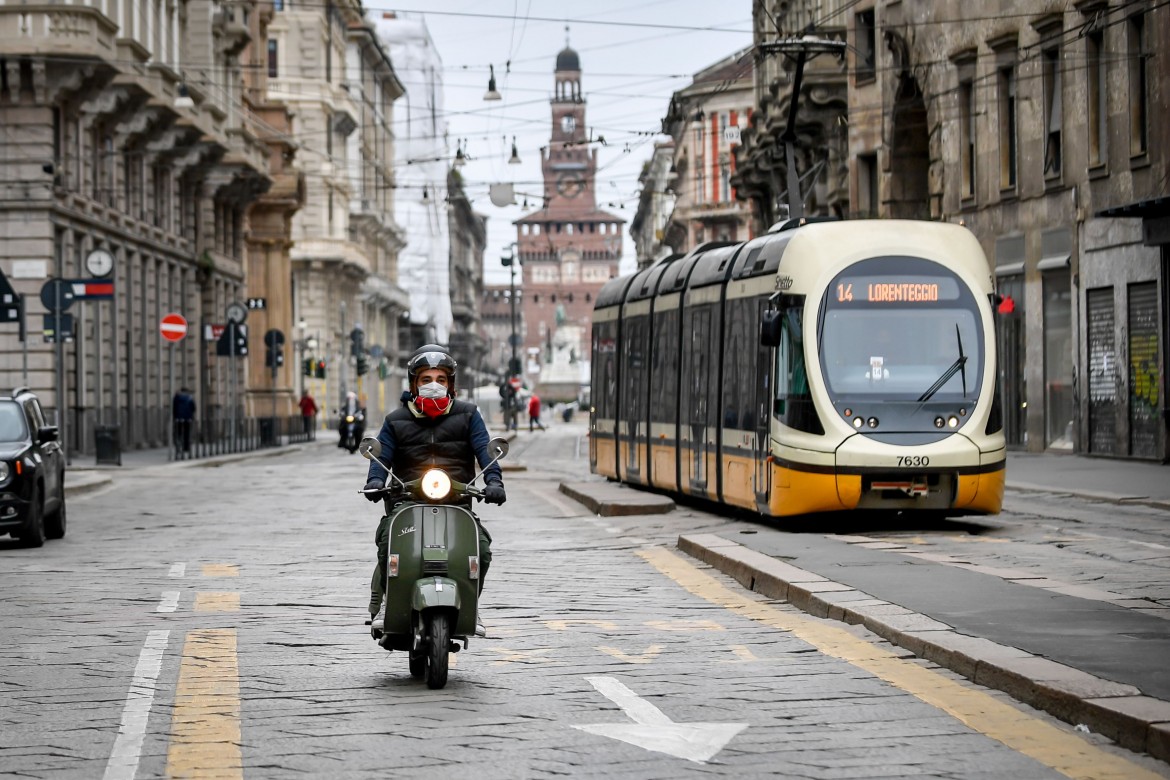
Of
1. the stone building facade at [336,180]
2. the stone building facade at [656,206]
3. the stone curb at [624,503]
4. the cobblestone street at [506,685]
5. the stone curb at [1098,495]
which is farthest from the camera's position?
the stone building facade at [656,206]

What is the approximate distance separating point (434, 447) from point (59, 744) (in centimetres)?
253

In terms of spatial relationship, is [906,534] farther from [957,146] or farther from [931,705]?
[957,146]

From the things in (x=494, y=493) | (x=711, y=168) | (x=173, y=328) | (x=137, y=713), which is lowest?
(x=137, y=713)

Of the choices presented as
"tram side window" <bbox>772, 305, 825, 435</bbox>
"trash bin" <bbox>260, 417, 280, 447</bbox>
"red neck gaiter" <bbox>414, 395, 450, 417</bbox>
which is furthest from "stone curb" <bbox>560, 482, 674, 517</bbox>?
"trash bin" <bbox>260, 417, 280, 447</bbox>

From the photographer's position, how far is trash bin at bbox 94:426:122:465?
38.8m

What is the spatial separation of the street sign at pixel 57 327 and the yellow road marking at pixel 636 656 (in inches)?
986

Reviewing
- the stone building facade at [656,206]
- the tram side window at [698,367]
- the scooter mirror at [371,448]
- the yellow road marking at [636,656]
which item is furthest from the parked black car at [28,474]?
the stone building facade at [656,206]

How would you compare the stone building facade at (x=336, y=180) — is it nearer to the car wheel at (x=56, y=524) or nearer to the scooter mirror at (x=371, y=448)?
the car wheel at (x=56, y=524)

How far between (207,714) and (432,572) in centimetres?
124

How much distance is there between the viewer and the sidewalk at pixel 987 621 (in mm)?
7973

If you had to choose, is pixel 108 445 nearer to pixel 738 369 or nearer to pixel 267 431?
pixel 267 431

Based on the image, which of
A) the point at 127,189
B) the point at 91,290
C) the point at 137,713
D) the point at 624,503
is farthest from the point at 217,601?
the point at 127,189

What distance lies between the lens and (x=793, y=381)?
18938 mm

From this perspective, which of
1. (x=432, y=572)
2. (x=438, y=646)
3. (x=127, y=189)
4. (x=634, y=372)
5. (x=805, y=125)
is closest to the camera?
(x=438, y=646)
